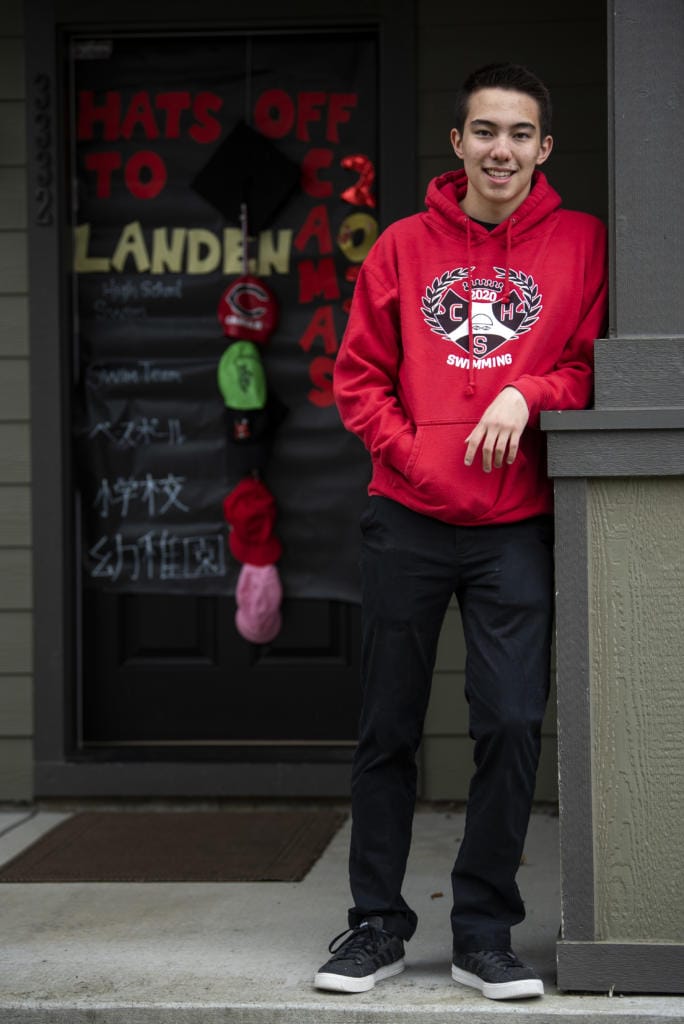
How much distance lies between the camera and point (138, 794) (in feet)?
17.1

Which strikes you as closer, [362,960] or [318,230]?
[362,960]

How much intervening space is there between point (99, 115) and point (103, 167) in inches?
7.3

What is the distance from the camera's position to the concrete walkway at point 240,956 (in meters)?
3.11

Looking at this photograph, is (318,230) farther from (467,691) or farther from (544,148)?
(467,691)

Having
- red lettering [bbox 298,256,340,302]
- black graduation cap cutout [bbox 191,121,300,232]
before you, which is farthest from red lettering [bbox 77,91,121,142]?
red lettering [bbox 298,256,340,302]

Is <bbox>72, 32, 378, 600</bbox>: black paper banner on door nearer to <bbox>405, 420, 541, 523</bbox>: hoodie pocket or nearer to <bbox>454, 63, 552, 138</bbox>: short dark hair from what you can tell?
<bbox>454, 63, 552, 138</bbox>: short dark hair

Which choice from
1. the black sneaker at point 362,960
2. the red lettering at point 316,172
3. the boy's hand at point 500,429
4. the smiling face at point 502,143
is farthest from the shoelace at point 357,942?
the red lettering at point 316,172

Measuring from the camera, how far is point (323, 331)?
523 cm

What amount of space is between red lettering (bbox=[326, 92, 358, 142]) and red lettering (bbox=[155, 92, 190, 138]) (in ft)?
1.69

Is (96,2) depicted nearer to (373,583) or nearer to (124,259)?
(124,259)

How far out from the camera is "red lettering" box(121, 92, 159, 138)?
17.2 feet

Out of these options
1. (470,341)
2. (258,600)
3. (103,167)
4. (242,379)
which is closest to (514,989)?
(470,341)

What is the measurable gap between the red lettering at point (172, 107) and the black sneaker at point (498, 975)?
10.5ft

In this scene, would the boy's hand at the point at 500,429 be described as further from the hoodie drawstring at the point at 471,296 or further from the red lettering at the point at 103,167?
the red lettering at the point at 103,167
